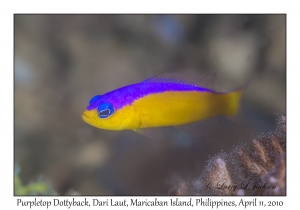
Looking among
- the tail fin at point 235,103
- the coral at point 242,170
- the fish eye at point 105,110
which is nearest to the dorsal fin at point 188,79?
the tail fin at point 235,103

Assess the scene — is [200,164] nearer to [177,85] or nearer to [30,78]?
[177,85]

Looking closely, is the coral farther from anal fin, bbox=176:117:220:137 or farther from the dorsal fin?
the dorsal fin

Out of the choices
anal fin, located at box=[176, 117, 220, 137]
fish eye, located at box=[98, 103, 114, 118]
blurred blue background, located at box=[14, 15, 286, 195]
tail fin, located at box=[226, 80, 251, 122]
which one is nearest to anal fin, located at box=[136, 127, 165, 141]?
anal fin, located at box=[176, 117, 220, 137]

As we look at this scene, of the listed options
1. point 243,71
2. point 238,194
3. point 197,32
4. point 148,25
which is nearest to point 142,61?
point 148,25

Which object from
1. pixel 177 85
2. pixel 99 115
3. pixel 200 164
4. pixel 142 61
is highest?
pixel 142 61

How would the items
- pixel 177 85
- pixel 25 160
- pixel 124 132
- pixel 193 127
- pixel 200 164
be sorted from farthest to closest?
pixel 124 132, pixel 25 160, pixel 200 164, pixel 193 127, pixel 177 85

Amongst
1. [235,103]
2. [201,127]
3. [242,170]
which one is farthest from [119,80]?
[242,170]
